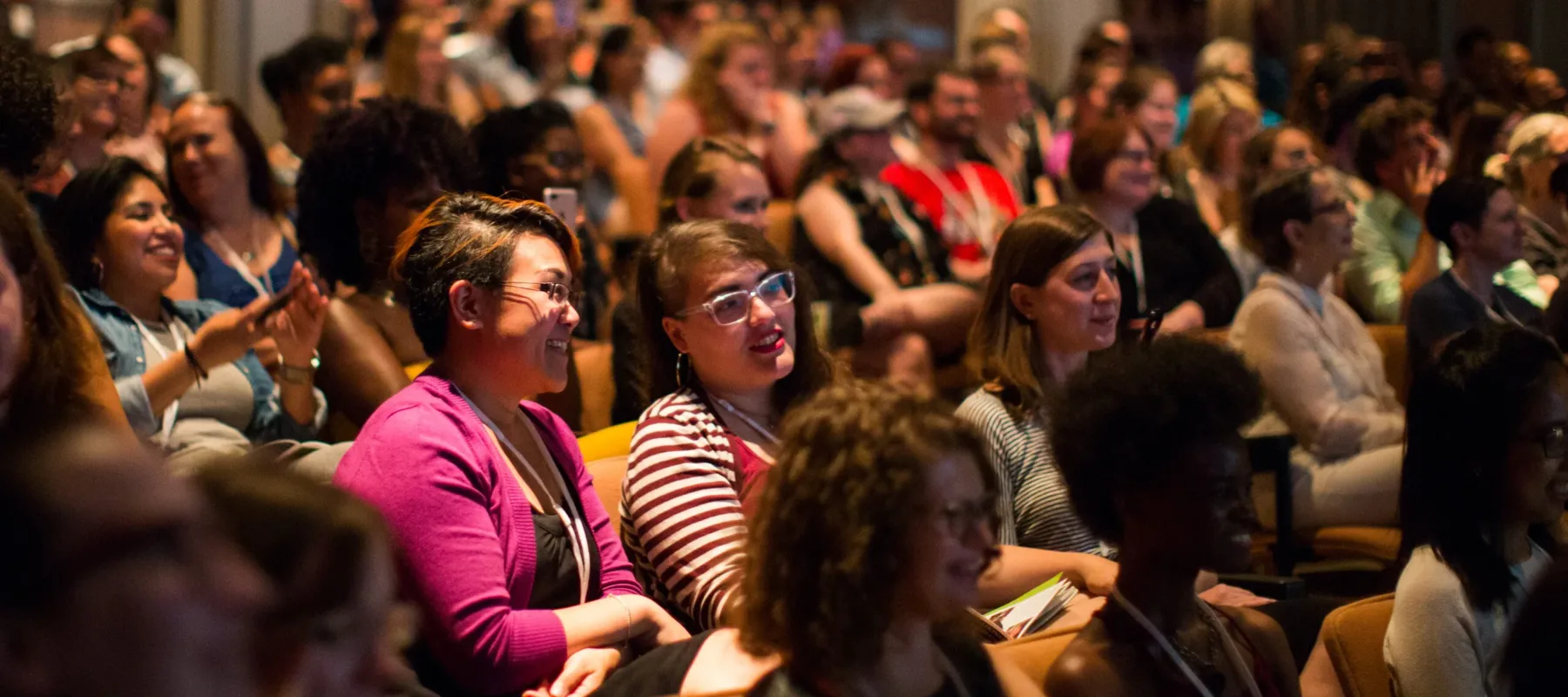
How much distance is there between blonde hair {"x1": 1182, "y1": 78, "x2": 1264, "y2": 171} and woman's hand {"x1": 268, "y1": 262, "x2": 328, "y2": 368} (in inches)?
172

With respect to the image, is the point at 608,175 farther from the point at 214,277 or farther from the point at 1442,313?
the point at 1442,313

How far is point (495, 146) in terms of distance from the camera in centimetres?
431

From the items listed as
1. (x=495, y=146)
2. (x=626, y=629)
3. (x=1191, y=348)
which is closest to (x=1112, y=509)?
(x=1191, y=348)

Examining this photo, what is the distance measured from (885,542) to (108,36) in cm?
435

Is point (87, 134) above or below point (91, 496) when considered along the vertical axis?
below

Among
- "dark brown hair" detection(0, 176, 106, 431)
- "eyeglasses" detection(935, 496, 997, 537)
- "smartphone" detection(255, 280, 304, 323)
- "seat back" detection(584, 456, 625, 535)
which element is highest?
"dark brown hair" detection(0, 176, 106, 431)

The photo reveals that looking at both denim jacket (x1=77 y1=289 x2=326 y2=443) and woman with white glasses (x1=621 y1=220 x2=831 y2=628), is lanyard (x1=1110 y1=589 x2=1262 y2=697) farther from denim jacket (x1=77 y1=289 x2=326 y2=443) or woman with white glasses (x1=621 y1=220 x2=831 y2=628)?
denim jacket (x1=77 y1=289 x2=326 y2=443)

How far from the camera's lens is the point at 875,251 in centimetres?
544

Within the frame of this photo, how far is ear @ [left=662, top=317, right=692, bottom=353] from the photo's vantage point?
2.75m

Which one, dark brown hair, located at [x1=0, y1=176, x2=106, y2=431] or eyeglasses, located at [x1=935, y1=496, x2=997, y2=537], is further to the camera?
dark brown hair, located at [x1=0, y1=176, x2=106, y2=431]

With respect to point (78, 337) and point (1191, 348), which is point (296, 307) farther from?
point (1191, 348)

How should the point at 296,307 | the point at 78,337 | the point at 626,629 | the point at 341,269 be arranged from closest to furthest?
the point at 78,337
the point at 626,629
the point at 296,307
the point at 341,269

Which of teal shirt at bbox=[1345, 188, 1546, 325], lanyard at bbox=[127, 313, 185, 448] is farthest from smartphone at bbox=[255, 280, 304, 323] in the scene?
teal shirt at bbox=[1345, 188, 1546, 325]

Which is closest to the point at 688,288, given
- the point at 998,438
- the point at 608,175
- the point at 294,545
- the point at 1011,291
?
the point at 998,438
